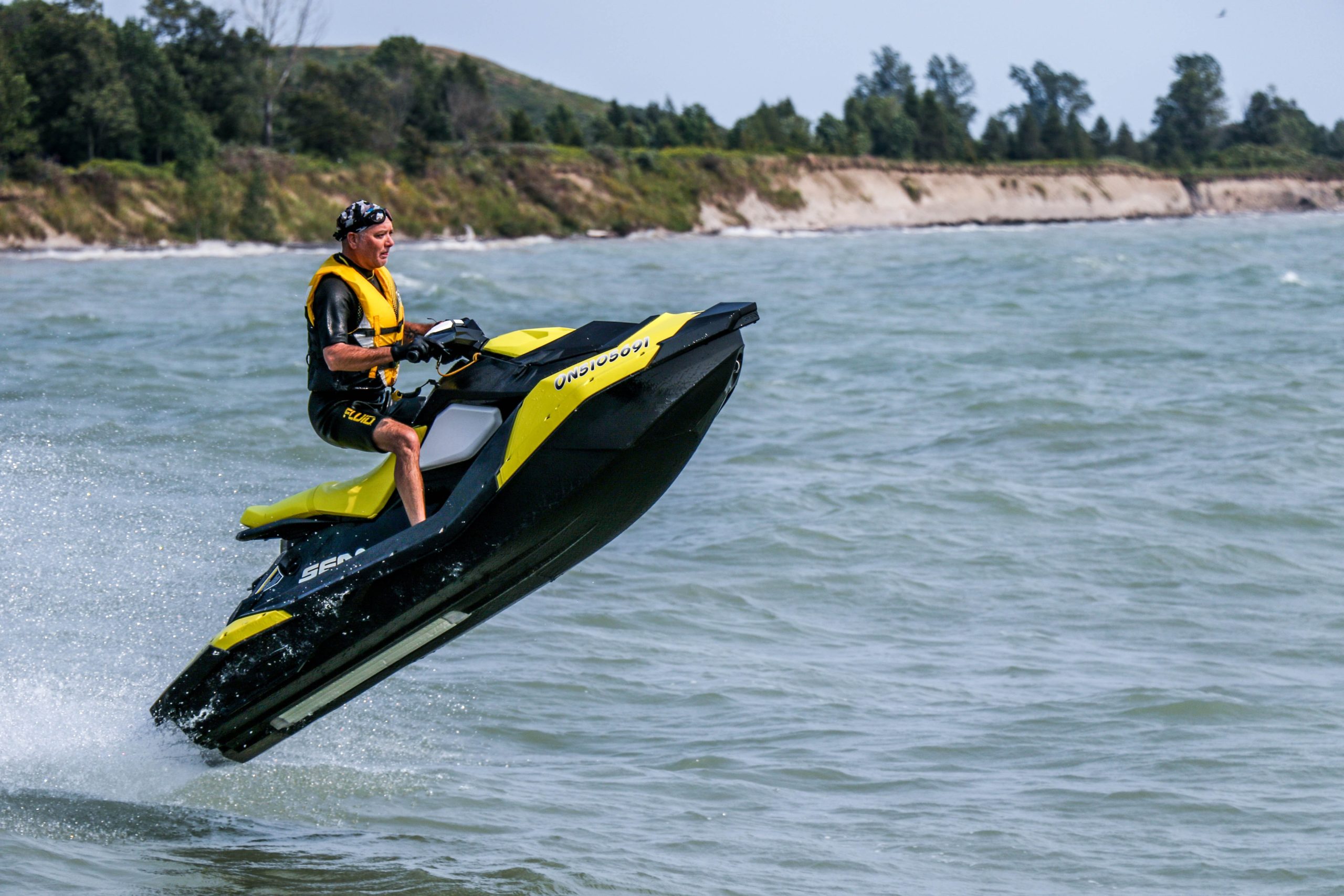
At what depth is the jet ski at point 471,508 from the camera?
4.40m

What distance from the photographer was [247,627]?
477 cm

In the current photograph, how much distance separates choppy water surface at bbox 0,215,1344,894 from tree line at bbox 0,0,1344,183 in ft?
120

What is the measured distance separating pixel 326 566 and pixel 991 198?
8766cm

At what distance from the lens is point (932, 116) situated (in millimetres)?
99562

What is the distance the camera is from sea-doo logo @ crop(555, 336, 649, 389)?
439 centimetres

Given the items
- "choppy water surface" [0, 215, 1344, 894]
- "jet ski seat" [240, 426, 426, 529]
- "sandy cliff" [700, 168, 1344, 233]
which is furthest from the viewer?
"sandy cliff" [700, 168, 1344, 233]

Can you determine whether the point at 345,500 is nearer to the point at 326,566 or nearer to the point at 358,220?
the point at 326,566

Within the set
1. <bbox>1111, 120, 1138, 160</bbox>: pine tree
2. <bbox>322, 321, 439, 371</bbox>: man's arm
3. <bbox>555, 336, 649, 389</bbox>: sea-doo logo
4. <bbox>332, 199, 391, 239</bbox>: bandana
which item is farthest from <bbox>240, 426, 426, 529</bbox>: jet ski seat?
<bbox>1111, 120, 1138, 160</bbox>: pine tree

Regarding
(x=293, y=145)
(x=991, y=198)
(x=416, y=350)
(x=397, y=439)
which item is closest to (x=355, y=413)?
(x=397, y=439)

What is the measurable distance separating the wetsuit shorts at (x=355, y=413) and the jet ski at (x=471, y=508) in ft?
0.25

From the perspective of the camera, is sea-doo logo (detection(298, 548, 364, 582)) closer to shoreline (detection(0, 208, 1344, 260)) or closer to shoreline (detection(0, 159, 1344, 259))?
shoreline (detection(0, 208, 1344, 260))

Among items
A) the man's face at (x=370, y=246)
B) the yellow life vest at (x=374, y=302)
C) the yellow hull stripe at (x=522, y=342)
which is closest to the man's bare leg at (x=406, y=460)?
the yellow life vest at (x=374, y=302)

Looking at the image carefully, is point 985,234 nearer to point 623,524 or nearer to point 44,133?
point 44,133

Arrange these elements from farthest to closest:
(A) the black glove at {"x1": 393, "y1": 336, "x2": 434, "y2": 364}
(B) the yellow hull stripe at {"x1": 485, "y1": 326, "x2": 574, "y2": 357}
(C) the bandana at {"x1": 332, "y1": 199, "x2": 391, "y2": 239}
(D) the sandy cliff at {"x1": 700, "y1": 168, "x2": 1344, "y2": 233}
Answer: (D) the sandy cliff at {"x1": 700, "y1": 168, "x2": 1344, "y2": 233}
(B) the yellow hull stripe at {"x1": 485, "y1": 326, "x2": 574, "y2": 357}
(C) the bandana at {"x1": 332, "y1": 199, "x2": 391, "y2": 239}
(A) the black glove at {"x1": 393, "y1": 336, "x2": 434, "y2": 364}
